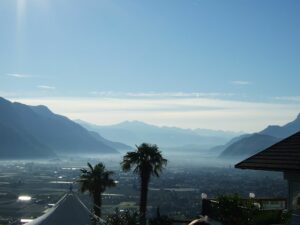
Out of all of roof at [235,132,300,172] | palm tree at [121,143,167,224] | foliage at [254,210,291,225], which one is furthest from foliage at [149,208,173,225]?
palm tree at [121,143,167,224]

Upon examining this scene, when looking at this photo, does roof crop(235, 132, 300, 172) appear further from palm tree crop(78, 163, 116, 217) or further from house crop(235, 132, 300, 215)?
palm tree crop(78, 163, 116, 217)

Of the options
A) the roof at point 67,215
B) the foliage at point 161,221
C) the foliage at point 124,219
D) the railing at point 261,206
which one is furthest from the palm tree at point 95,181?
the railing at point 261,206

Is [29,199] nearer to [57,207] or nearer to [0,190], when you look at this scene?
[0,190]

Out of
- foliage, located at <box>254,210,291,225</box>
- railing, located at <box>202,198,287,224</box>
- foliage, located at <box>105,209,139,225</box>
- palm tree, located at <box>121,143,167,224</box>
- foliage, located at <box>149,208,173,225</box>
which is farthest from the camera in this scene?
palm tree, located at <box>121,143,167,224</box>

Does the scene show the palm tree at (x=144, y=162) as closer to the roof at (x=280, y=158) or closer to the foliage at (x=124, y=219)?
the foliage at (x=124, y=219)

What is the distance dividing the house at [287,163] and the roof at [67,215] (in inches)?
307

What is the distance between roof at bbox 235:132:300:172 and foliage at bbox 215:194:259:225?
1.63 m

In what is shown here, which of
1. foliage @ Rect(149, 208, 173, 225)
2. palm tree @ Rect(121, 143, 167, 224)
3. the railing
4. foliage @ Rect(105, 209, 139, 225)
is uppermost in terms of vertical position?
palm tree @ Rect(121, 143, 167, 224)

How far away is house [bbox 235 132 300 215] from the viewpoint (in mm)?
18822

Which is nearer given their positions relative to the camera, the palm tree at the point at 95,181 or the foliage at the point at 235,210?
the foliage at the point at 235,210

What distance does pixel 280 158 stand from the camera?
787 inches

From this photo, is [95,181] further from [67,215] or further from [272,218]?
[272,218]

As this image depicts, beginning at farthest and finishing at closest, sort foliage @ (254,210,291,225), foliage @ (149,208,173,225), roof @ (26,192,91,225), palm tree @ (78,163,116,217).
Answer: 1. palm tree @ (78,163,116,217)
2. foliage @ (149,208,173,225)
3. roof @ (26,192,91,225)
4. foliage @ (254,210,291,225)

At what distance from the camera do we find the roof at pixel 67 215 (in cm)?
2327
